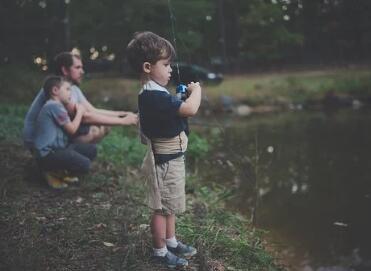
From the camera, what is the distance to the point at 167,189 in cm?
344

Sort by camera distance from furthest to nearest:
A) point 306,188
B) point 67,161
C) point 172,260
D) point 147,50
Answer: point 306,188 < point 67,161 < point 172,260 < point 147,50

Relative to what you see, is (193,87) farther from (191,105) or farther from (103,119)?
(103,119)

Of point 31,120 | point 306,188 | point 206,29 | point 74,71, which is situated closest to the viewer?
point 31,120

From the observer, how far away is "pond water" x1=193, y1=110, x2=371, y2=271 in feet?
16.3

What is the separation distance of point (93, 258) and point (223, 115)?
15032 millimetres

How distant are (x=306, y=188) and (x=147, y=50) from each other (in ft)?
15.0

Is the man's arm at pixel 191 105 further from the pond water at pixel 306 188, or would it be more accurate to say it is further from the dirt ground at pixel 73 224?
the pond water at pixel 306 188

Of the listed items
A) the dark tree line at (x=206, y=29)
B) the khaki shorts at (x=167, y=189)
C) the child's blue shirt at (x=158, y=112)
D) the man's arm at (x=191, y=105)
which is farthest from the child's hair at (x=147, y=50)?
the dark tree line at (x=206, y=29)

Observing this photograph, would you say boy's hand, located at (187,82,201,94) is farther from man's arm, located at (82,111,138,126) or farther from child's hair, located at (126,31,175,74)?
man's arm, located at (82,111,138,126)

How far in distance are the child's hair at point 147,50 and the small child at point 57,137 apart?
2.15 meters

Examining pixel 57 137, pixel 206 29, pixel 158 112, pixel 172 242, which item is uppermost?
pixel 206 29

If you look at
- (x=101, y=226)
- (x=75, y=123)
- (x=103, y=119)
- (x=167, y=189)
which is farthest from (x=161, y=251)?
(x=103, y=119)

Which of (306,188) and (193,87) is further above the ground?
(193,87)

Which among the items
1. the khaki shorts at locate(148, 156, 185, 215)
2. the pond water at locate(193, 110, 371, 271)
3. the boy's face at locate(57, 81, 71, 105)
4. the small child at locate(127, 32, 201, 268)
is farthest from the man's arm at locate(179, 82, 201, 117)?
the boy's face at locate(57, 81, 71, 105)
